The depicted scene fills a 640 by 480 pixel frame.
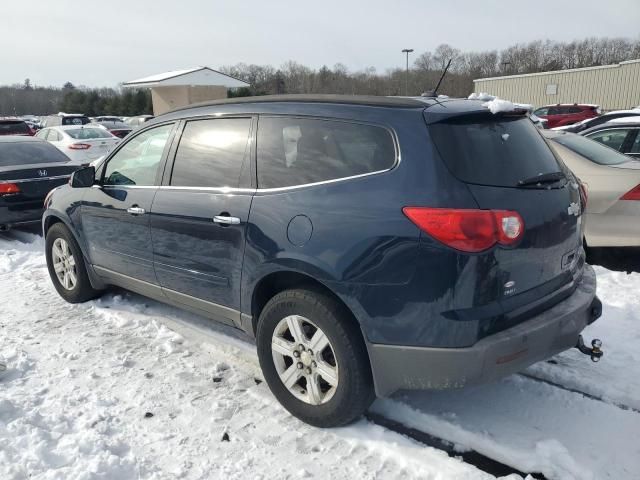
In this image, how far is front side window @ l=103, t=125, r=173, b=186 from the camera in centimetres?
416

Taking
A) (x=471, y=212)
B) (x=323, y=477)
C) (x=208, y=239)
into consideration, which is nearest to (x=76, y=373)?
A: (x=208, y=239)

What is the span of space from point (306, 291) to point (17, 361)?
236 cm

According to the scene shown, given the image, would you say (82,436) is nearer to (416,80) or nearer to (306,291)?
(306,291)

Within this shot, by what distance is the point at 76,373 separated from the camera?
380 centimetres

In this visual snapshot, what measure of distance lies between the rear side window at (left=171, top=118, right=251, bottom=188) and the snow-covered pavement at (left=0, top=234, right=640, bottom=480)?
1307mm

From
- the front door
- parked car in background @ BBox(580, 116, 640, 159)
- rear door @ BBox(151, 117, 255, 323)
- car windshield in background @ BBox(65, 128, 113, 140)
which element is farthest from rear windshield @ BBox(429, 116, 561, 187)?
car windshield in background @ BBox(65, 128, 113, 140)

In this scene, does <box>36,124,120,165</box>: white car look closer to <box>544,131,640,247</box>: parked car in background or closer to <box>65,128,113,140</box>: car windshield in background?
<box>65,128,113,140</box>: car windshield in background

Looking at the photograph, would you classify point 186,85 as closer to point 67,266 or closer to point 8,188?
point 8,188

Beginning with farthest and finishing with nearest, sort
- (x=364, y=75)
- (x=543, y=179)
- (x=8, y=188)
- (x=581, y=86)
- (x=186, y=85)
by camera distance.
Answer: (x=364, y=75), (x=581, y=86), (x=186, y=85), (x=8, y=188), (x=543, y=179)

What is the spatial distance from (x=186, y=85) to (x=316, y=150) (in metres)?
34.5

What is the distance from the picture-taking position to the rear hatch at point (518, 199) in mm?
2650

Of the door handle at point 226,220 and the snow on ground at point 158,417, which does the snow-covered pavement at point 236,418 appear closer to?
the snow on ground at point 158,417

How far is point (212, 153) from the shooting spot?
12.2 feet

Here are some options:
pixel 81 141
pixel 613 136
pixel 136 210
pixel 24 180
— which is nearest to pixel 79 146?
pixel 81 141
